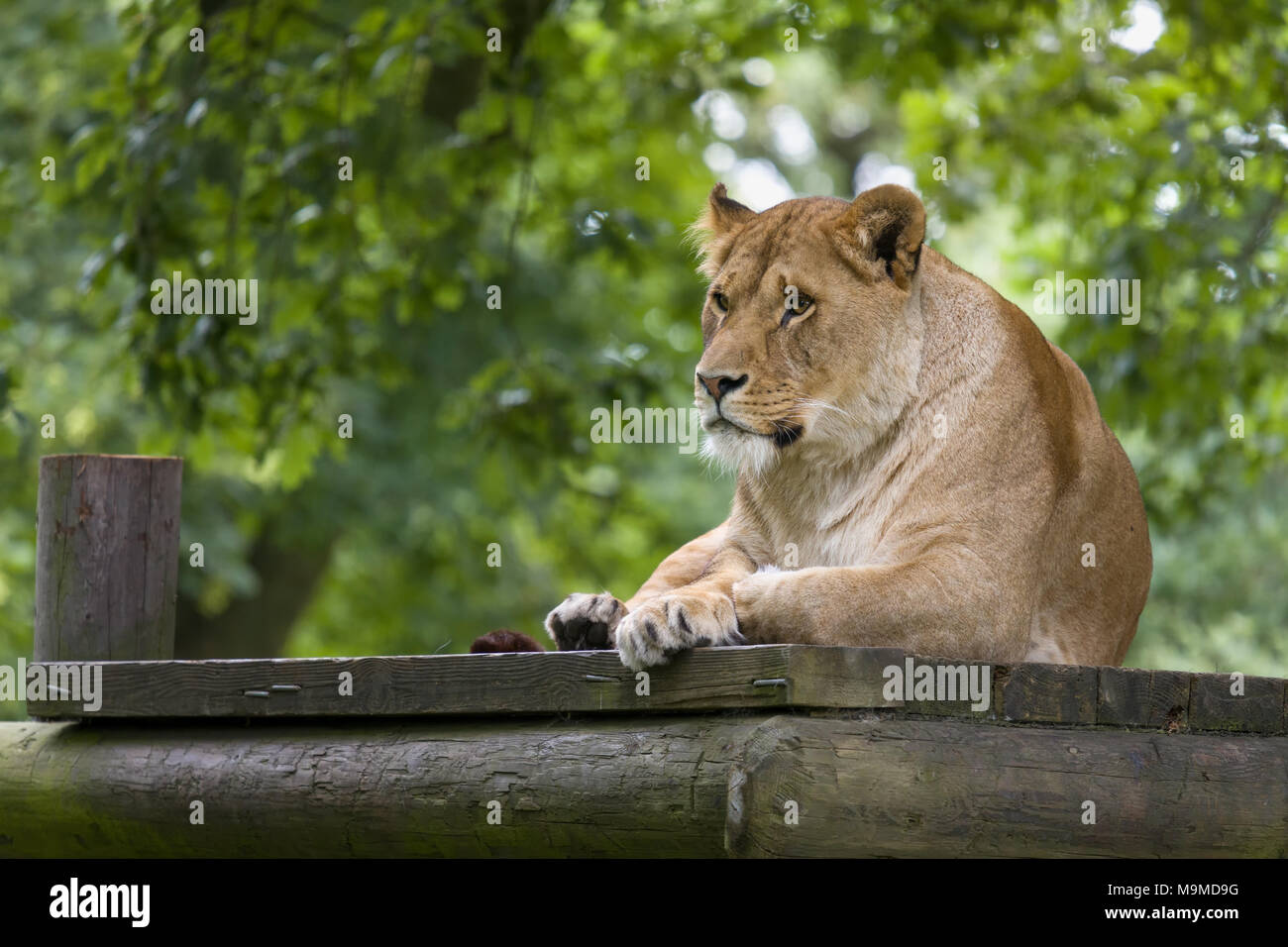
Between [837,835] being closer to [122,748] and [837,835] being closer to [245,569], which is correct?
[122,748]

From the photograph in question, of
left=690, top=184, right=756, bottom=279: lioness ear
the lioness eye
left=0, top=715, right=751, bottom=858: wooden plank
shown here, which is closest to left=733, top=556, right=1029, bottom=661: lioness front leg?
left=0, top=715, right=751, bottom=858: wooden plank

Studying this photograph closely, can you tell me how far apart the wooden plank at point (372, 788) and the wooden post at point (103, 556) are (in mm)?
332

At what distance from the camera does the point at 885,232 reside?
4.03 metres

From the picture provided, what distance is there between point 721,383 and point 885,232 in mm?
627

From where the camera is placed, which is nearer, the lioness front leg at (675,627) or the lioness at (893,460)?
the lioness front leg at (675,627)

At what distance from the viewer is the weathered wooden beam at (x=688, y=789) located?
9.97 ft

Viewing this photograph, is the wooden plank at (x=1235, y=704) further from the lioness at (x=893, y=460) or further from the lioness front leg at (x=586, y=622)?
the lioness front leg at (x=586, y=622)

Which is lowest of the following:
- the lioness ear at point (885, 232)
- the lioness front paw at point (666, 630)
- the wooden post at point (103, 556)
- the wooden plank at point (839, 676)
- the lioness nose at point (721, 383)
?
the wooden plank at point (839, 676)

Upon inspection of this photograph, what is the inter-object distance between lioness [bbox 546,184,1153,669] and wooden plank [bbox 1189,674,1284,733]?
42 cm

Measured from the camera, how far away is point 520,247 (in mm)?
15164

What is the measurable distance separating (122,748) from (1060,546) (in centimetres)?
273

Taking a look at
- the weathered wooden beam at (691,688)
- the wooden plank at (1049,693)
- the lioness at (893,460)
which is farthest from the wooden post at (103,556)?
the wooden plank at (1049,693)

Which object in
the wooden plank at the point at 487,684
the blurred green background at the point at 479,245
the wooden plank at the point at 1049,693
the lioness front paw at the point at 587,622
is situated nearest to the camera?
the wooden plank at the point at 487,684
